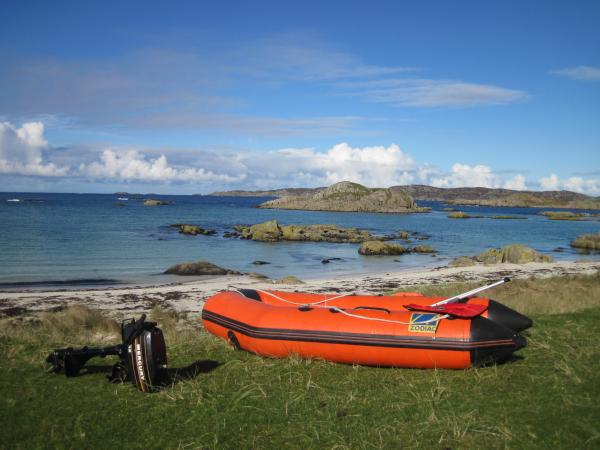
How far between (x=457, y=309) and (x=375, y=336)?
113 cm

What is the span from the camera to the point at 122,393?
5613 mm

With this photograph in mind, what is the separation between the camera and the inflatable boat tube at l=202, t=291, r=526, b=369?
6.07 metres

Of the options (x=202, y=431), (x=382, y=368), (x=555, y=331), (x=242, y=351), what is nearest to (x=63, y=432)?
(x=202, y=431)

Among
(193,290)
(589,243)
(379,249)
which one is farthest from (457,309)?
(589,243)

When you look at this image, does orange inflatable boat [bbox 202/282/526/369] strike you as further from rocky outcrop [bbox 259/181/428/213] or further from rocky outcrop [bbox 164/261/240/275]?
rocky outcrop [bbox 259/181/428/213]

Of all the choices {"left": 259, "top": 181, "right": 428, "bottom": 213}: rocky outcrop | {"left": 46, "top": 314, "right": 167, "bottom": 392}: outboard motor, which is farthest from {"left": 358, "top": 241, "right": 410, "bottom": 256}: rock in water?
{"left": 259, "top": 181, "right": 428, "bottom": 213}: rocky outcrop

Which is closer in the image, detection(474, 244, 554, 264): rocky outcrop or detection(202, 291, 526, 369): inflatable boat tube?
detection(202, 291, 526, 369): inflatable boat tube

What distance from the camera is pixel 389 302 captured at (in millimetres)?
7766

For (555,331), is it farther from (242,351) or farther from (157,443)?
(157,443)

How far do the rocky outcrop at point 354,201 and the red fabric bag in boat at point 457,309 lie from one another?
102 m

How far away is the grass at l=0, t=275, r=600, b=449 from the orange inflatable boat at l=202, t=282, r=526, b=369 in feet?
0.54

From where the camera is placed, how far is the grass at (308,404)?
4.50 metres

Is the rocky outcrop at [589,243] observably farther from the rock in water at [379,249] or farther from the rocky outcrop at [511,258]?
the rock in water at [379,249]

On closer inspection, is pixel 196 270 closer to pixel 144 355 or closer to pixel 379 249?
pixel 379 249
